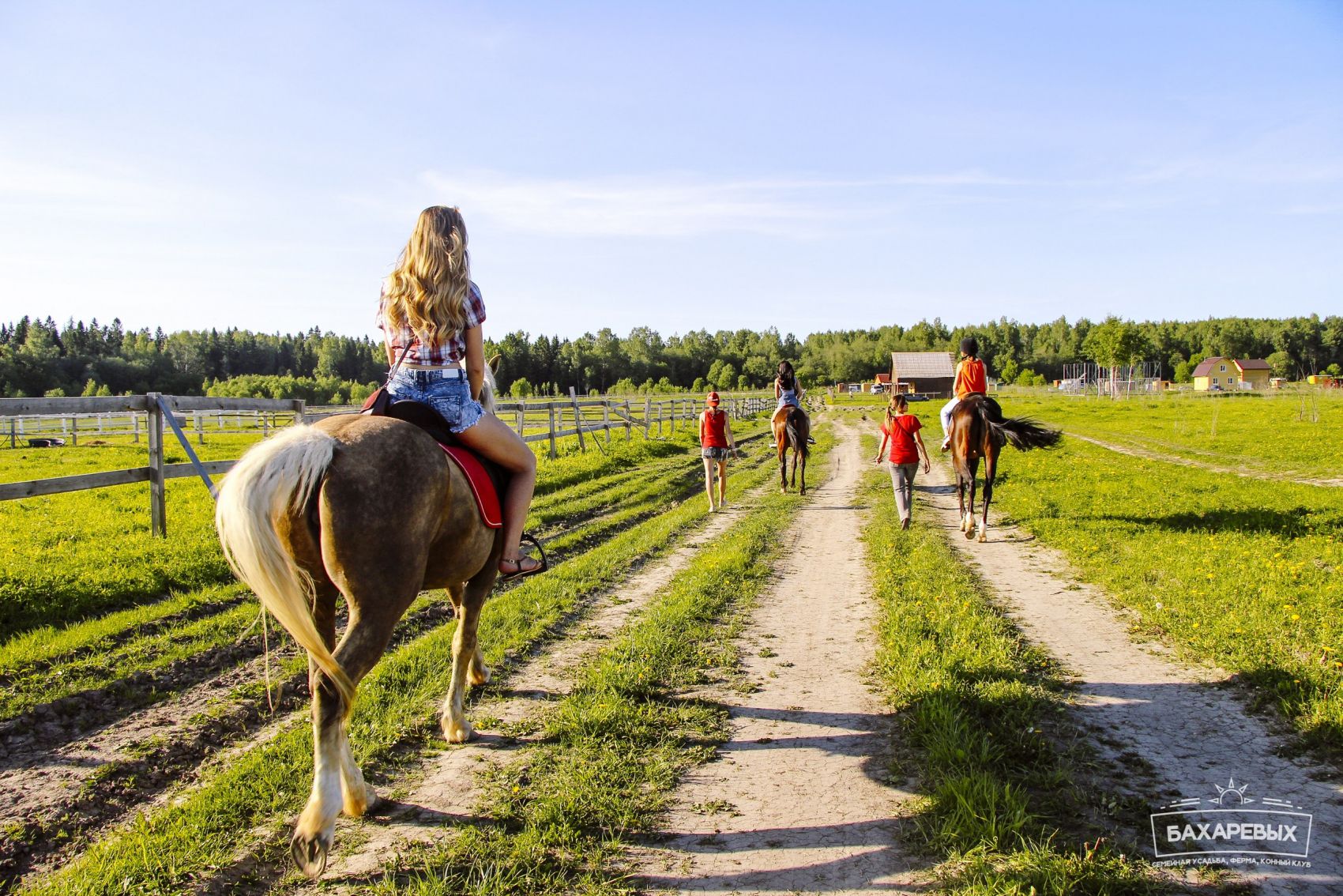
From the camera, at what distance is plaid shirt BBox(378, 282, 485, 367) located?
12.9 feet

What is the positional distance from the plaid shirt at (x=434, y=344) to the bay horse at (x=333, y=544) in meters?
0.48

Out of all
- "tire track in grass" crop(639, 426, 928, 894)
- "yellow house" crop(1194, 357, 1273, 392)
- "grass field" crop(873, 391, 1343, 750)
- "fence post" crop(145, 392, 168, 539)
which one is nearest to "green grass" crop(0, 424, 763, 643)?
"fence post" crop(145, 392, 168, 539)

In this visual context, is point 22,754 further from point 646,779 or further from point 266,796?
point 646,779

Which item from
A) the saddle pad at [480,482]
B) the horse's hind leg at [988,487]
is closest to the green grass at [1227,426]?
the horse's hind leg at [988,487]

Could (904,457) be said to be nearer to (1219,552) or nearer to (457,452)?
(1219,552)

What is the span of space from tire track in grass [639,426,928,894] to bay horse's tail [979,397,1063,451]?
21.2 ft

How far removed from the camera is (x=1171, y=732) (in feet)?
14.1

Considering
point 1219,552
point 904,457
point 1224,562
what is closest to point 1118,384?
point 904,457

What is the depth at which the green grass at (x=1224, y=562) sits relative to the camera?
500 cm

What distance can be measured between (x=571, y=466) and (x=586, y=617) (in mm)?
11828

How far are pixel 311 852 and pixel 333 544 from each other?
1253 millimetres

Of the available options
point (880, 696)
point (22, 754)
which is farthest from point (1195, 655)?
point (22, 754)

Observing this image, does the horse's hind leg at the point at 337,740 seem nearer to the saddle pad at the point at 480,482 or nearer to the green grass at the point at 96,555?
the saddle pad at the point at 480,482

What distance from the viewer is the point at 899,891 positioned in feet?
9.59
